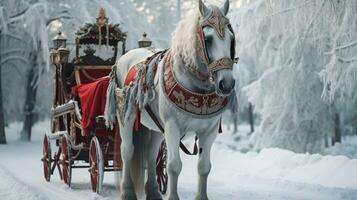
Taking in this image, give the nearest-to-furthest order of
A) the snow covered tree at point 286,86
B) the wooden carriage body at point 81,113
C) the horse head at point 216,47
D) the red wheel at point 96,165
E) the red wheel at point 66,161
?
the horse head at point 216,47 → the red wheel at point 96,165 → the wooden carriage body at point 81,113 → the red wheel at point 66,161 → the snow covered tree at point 286,86

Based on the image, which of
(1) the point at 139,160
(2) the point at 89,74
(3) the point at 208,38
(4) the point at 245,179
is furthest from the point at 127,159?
(4) the point at 245,179

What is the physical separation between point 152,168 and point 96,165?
117 centimetres

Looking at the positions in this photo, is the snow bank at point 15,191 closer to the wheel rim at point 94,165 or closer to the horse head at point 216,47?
the wheel rim at point 94,165

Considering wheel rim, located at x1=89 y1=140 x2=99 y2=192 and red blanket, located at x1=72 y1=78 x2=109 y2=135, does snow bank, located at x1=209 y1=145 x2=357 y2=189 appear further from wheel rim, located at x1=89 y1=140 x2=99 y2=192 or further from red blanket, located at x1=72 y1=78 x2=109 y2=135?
red blanket, located at x1=72 y1=78 x2=109 y2=135

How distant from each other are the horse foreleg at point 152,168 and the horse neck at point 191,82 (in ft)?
6.21

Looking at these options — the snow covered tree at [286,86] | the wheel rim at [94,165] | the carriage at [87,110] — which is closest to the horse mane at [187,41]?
the carriage at [87,110]

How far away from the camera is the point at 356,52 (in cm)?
1187

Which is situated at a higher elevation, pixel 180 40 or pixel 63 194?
pixel 180 40

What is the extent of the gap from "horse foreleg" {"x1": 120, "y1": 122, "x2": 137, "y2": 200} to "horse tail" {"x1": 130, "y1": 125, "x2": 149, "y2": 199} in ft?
0.21

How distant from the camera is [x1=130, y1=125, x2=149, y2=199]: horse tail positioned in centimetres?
727

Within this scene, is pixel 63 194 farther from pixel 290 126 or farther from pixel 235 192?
pixel 290 126

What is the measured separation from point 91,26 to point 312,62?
32.9 feet

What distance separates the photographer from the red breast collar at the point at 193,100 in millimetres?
5832

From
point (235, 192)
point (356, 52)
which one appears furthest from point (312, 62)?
point (235, 192)
